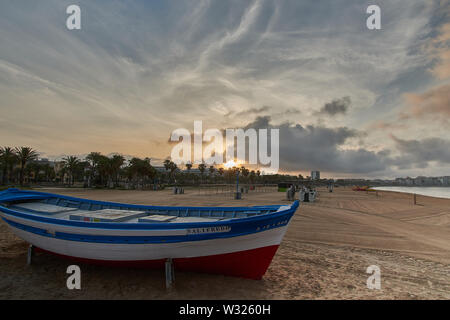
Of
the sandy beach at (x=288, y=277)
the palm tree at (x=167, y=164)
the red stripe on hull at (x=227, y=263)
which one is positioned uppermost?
the palm tree at (x=167, y=164)

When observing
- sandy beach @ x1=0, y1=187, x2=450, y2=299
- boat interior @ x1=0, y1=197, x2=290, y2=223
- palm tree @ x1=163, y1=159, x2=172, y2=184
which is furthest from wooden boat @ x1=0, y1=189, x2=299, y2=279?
palm tree @ x1=163, y1=159, x2=172, y2=184

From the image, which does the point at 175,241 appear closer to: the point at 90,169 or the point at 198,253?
the point at 198,253

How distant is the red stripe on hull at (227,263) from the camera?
246 inches

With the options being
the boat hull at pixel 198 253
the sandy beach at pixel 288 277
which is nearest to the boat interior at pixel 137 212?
the boat hull at pixel 198 253

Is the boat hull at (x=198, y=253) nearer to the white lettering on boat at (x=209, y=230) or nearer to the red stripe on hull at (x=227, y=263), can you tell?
the red stripe on hull at (x=227, y=263)

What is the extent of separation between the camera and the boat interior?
7668 millimetres

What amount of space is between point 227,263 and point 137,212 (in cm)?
479

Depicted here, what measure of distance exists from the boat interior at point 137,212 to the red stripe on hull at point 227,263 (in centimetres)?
149

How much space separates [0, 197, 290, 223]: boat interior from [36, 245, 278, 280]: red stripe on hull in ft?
4.89

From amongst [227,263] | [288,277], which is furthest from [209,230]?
[288,277]

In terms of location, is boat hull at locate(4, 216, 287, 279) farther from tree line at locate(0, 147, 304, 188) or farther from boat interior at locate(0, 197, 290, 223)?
tree line at locate(0, 147, 304, 188)

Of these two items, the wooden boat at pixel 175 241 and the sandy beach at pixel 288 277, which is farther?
the wooden boat at pixel 175 241
